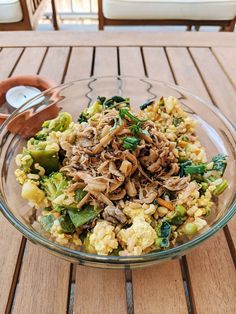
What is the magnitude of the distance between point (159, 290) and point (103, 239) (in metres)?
0.14

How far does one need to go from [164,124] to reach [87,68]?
1.68 feet

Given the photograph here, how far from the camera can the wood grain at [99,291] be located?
555mm

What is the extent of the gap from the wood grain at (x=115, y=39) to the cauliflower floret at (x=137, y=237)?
38.9 inches

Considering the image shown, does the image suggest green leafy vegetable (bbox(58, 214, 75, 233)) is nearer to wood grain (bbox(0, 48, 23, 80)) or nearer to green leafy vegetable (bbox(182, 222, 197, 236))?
green leafy vegetable (bbox(182, 222, 197, 236))

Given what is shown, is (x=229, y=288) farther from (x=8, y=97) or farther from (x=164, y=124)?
(x=8, y=97)

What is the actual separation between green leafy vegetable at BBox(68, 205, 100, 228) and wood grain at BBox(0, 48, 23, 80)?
2.44 feet

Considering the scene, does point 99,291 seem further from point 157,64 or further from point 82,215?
point 157,64

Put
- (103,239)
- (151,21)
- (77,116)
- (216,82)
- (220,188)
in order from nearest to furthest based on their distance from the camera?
(103,239) < (220,188) < (77,116) < (216,82) < (151,21)

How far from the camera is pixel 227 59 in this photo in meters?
1.30

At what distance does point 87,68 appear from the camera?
47.9 inches

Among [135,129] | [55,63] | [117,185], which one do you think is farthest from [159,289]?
[55,63]

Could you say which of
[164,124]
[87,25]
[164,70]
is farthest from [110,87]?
[87,25]

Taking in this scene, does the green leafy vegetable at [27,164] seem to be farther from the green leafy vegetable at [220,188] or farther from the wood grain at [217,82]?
the wood grain at [217,82]

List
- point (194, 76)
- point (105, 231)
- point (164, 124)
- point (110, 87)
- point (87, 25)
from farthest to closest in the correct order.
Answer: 1. point (87, 25)
2. point (194, 76)
3. point (110, 87)
4. point (164, 124)
5. point (105, 231)
